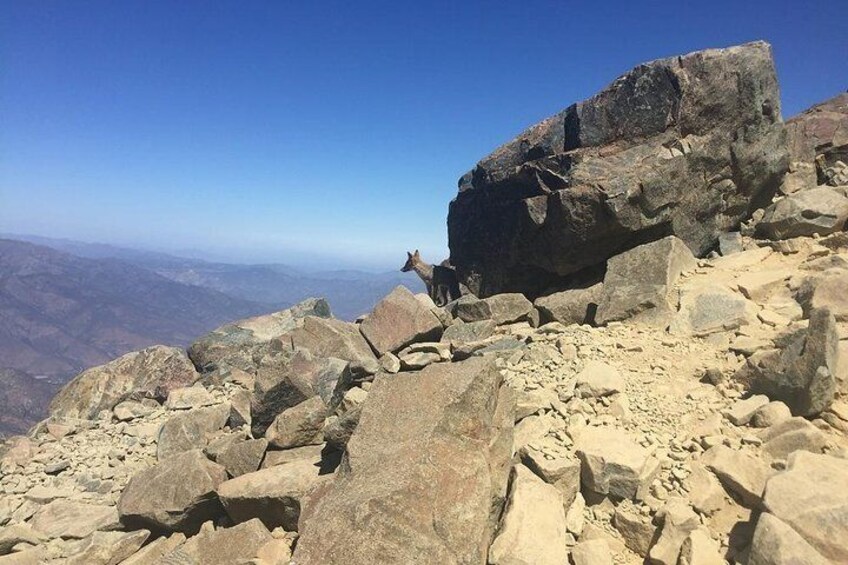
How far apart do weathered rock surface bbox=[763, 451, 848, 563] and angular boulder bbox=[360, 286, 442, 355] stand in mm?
9117

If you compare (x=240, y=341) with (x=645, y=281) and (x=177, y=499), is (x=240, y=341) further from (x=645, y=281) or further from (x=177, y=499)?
(x=645, y=281)

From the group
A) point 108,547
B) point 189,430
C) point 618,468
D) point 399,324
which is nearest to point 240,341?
point 189,430

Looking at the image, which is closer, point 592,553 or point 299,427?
point 592,553

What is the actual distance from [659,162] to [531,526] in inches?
404

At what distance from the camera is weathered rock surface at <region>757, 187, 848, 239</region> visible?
11642mm

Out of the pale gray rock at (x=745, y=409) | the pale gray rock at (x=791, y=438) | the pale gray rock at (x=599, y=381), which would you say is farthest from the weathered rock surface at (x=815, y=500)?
the pale gray rock at (x=599, y=381)

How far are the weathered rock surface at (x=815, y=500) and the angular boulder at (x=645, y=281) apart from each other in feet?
15.9

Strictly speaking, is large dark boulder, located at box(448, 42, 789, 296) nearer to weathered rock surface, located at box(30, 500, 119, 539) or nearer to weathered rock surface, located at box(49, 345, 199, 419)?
weathered rock surface, located at box(49, 345, 199, 419)

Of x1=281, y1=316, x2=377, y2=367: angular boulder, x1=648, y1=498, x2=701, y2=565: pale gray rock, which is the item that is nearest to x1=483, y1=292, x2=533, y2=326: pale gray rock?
x1=281, y1=316, x2=377, y2=367: angular boulder

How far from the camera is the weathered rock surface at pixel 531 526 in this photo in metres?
5.41

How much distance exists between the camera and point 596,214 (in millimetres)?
12336

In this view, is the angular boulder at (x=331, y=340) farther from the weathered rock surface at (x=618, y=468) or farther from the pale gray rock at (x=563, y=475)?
the weathered rock surface at (x=618, y=468)

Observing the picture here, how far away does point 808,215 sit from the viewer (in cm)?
1198

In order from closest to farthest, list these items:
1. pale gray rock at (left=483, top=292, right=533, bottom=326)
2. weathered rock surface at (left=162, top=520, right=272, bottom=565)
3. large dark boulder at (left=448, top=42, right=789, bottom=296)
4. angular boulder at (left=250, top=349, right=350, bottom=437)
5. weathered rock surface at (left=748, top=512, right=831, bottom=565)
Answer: weathered rock surface at (left=748, top=512, right=831, bottom=565)
weathered rock surface at (left=162, top=520, right=272, bottom=565)
angular boulder at (left=250, top=349, right=350, bottom=437)
large dark boulder at (left=448, top=42, right=789, bottom=296)
pale gray rock at (left=483, top=292, right=533, bottom=326)
